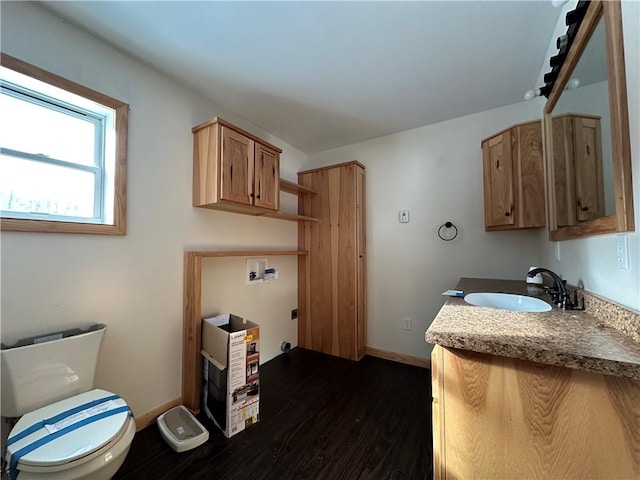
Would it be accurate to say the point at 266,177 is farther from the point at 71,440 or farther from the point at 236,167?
the point at 71,440

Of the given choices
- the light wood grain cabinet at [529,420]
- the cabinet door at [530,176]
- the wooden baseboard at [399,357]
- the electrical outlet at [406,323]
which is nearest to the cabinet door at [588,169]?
the cabinet door at [530,176]

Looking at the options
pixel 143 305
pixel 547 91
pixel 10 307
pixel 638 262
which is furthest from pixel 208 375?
pixel 547 91

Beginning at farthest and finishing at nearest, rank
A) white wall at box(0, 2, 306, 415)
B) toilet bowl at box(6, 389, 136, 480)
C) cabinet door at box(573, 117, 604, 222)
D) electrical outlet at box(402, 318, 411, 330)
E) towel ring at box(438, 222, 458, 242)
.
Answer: electrical outlet at box(402, 318, 411, 330), towel ring at box(438, 222, 458, 242), white wall at box(0, 2, 306, 415), cabinet door at box(573, 117, 604, 222), toilet bowl at box(6, 389, 136, 480)

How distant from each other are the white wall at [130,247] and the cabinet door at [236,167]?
0.35 m

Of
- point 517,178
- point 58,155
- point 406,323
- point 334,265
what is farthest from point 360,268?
point 58,155

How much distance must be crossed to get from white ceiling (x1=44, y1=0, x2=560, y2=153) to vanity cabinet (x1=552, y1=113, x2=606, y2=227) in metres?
0.63

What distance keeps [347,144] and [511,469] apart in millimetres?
2943

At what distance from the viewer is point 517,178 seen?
71.4 inches

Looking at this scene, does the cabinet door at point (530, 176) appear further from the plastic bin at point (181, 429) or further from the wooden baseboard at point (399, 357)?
the plastic bin at point (181, 429)

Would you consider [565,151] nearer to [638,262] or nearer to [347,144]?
[638,262]

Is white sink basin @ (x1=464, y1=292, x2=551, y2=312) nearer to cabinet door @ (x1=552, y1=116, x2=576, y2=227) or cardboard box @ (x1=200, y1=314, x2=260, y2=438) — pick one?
cabinet door @ (x1=552, y1=116, x2=576, y2=227)

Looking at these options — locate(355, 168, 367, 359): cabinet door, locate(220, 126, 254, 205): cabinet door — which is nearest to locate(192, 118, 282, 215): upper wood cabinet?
locate(220, 126, 254, 205): cabinet door

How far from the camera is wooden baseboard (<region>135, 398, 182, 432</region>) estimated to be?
161 cm

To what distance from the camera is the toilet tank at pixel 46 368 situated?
1.10 meters
